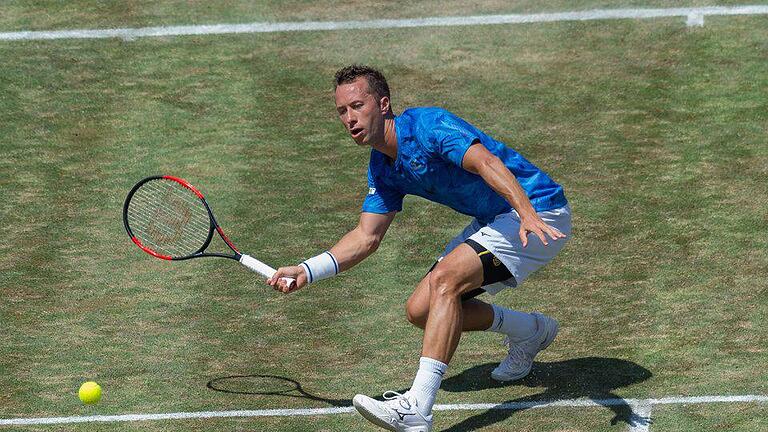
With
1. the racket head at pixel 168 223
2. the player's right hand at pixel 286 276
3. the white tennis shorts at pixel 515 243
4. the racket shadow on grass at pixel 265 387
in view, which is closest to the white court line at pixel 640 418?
the white tennis shorts at pixel 515 243

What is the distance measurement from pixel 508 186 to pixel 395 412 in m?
1.53

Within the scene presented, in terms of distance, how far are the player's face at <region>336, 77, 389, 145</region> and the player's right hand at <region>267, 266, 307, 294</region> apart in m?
0.96

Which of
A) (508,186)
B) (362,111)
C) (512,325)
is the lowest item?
(512,325)

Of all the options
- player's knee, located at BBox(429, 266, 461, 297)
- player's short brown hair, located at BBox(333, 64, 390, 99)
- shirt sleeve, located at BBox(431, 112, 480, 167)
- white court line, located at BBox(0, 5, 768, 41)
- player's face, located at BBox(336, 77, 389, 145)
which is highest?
white court line, located at BBox(0, 5, 768, 41)

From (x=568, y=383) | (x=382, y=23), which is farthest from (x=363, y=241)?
(x=382, y=23)

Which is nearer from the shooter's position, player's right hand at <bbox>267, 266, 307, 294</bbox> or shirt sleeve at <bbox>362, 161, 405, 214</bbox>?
player's right hand at <bbox>267, 266, 307, 294</bbox>

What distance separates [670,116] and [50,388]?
22.8 feet

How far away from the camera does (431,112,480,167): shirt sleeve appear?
8672 mm

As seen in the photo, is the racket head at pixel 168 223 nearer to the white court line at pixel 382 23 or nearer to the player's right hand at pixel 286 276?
the player's right hand at pixel 286 276

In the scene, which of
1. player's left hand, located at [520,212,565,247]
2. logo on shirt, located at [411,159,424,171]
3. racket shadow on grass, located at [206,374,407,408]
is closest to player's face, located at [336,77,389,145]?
logo on shirt, located at [411,159,424,171]

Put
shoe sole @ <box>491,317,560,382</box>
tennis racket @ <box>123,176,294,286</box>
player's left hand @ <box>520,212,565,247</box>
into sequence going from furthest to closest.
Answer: tennis racket @ <box>123,176,294,286</box> → shoe sole @ <box>491,317,560,382</box> → player's left hand @ <box>520,212,565,247</box>

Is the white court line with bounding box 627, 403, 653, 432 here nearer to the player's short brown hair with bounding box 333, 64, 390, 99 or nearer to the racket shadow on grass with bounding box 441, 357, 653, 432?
the racket shadow on grass with bounding box 441, 357, 653, 432

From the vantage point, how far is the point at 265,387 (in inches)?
383

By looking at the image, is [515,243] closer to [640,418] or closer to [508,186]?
[508,186]
